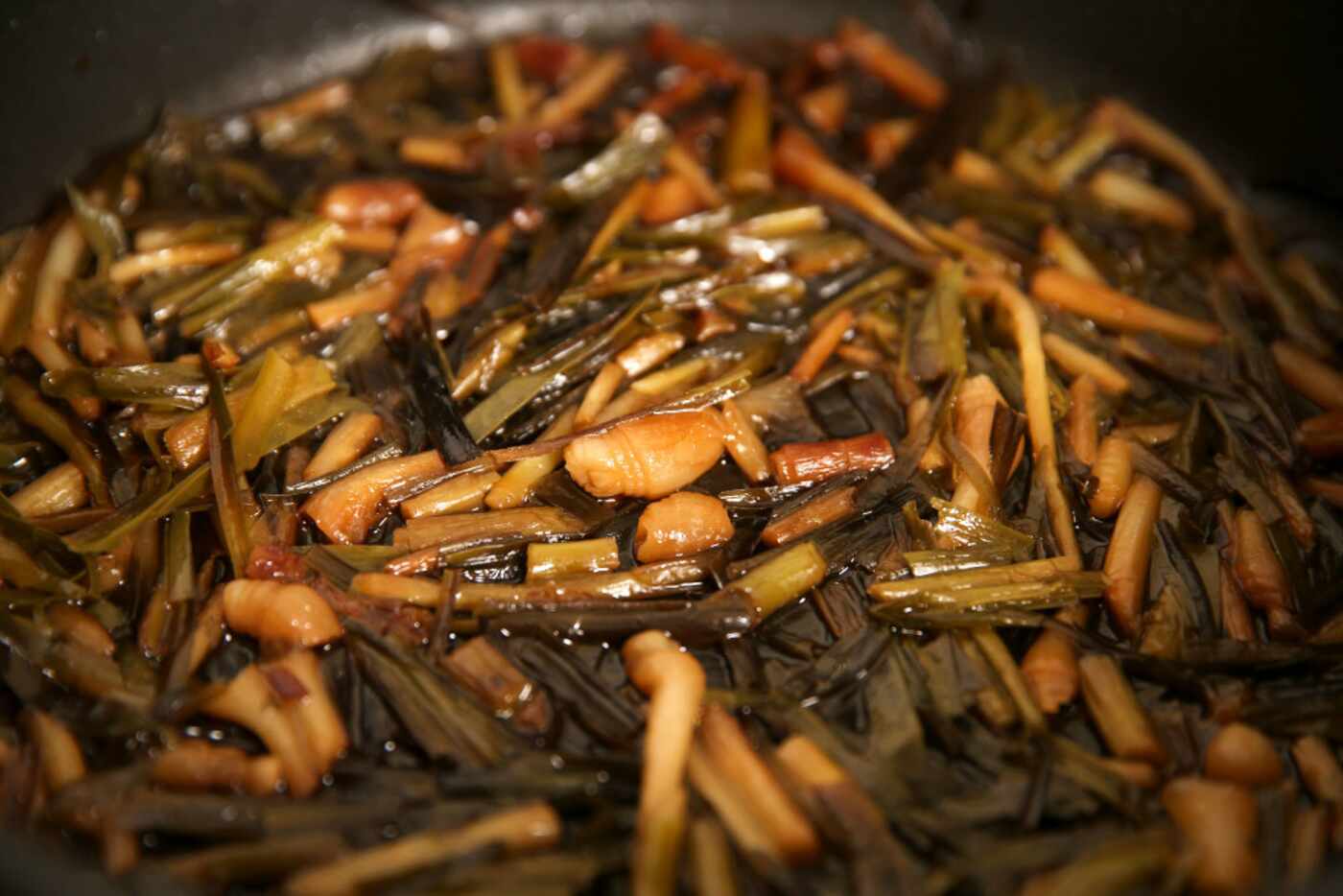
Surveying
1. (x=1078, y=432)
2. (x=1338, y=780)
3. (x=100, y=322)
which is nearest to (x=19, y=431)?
(x=100, y=322)

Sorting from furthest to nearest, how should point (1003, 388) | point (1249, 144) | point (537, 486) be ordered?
point (1249, 144), point (1003, 388), point (537, 486)

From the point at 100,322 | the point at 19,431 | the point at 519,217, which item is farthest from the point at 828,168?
the point at 19,431

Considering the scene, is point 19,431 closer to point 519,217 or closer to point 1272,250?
point 519,217

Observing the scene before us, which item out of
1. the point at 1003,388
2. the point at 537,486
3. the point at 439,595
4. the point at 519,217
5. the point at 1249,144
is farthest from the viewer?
the point at 1249,144

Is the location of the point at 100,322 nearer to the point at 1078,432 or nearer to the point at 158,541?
the point at 158,541

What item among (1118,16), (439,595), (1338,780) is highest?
(1118,16)

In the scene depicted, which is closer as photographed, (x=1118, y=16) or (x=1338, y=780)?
(x=1338, y=780)

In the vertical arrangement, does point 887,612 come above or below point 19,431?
below
